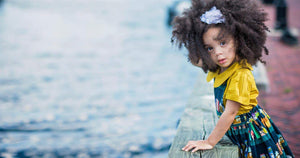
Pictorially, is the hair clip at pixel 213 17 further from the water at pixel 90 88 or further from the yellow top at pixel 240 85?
the water at pixel 90 88

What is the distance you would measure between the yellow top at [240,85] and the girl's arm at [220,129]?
2.1 inches

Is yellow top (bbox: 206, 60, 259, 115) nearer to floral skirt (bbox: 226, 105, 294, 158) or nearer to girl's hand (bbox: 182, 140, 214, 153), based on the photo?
floral skirt (bbox: 226, 105, 294, 158)

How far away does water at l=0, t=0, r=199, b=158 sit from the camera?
16.6ft

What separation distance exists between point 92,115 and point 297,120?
10.5 ft

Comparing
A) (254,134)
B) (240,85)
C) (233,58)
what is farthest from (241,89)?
(254,134)

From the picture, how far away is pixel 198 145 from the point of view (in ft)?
7.68

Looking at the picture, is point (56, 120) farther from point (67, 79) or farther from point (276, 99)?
point (276, 99)

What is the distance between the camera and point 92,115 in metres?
6.05

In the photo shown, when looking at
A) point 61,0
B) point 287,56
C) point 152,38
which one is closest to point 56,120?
point 287,56

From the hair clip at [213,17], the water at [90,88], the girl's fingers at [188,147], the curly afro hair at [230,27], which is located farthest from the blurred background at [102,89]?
the girl's fingers at [188,147]

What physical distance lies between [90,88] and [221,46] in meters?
5.54

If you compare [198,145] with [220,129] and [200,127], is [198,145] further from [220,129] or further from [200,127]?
[200,127]

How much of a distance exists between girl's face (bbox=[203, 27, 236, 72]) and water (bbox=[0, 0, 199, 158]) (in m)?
2.63

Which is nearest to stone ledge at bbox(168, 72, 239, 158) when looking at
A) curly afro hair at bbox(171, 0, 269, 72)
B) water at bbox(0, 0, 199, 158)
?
curly afro hair at bbox(171, 0, 269, 72)
